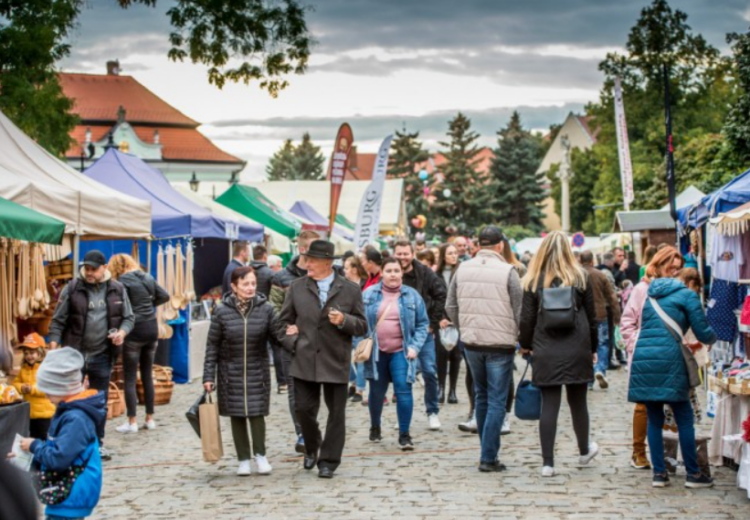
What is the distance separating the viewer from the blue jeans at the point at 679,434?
7.91 m

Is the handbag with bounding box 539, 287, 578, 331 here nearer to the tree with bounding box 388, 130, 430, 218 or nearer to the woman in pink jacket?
the woman in pink jacket

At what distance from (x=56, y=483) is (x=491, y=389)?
4470 mm

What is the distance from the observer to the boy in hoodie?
16.5ft

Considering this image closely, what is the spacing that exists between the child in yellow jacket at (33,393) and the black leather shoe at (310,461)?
2.21 m

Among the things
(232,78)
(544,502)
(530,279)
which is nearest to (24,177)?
(232,78)

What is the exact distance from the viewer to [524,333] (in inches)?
332

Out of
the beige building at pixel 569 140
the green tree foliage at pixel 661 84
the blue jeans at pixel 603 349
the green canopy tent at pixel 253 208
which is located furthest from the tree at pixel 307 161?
the blue jeans at pixel 603 349

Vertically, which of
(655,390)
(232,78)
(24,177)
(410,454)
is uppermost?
(232,78)

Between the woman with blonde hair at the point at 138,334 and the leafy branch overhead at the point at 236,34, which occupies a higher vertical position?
the leafy branch overhead at the point at 236,34

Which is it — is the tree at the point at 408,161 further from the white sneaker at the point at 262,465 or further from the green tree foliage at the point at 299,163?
the white sneaker at the point at 262,465

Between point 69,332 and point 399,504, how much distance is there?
409cm

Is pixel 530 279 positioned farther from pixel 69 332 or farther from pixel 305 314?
pixel 69 332

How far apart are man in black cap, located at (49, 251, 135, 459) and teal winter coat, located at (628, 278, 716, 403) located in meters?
4.93

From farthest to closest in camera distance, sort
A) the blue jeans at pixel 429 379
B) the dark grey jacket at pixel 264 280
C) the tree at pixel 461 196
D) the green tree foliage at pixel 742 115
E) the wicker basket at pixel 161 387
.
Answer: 1. the tree at pixel 461 196
2. the green tree foliage at pixel 742 115
3. the dark grey jacket at pixel 264 280
4. the wicker basket at pixel 161 387
5. the blue jeans at pixel 429 379
